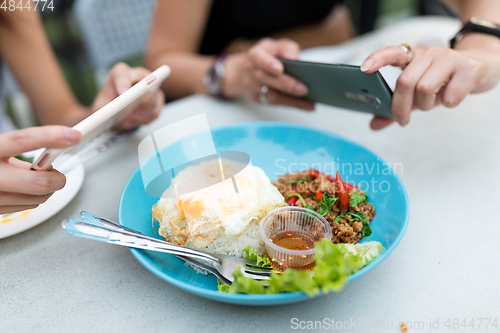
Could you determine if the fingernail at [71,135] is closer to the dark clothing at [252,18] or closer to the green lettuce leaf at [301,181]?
the green lettuce leaf at [301,181]

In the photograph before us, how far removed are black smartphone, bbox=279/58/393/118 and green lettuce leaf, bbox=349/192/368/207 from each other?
356 mm

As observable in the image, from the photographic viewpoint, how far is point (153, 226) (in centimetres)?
95

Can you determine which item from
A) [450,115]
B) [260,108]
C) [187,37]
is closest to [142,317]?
[260,108]

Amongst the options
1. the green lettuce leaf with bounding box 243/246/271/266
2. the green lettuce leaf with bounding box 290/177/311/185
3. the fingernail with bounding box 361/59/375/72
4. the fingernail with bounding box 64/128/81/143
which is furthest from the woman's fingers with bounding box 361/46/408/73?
the fingernail with bounding box 64/128/81/143

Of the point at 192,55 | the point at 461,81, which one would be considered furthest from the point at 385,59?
the point at 192,55

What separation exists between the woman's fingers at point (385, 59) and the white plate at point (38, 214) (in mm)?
1013

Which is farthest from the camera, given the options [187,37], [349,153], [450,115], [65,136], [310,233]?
[187,37]

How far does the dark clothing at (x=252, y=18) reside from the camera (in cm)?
223

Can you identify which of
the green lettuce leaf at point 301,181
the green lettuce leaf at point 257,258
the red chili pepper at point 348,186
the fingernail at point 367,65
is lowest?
the green lettuce leaf at point 257,258

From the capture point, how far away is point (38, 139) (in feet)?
2.16

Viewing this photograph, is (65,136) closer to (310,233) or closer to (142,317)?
(142,317)

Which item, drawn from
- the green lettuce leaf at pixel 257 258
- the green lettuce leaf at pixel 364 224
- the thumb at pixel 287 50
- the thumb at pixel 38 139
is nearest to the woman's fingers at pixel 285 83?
the thumb at pixel 287 50

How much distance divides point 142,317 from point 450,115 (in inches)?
60.1

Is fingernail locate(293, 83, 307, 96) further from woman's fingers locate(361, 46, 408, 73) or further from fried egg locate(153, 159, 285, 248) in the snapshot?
fried egg locate(153, 159, 285, 248)
